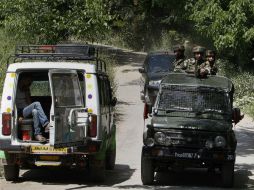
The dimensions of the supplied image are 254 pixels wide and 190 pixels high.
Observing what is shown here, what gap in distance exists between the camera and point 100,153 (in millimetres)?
11117

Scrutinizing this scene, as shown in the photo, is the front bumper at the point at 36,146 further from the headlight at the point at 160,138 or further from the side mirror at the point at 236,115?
the side mirror at the point at 236,115

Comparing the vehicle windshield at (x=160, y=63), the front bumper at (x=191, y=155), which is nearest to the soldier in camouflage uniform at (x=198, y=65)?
the front bumper at (x=191, y=155)

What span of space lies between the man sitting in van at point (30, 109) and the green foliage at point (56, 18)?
10.2m

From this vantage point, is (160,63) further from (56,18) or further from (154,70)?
(56,18)

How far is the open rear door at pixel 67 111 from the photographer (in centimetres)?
1039

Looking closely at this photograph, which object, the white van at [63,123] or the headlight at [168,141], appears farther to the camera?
the headlight at [168,141]

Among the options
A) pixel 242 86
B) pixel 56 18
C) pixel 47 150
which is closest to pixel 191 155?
pixel 47 150

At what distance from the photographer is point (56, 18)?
21.8 m

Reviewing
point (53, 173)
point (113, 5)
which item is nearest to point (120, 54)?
point (113, 5)

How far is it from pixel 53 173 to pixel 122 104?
12.0m

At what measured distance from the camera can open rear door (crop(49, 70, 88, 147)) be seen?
10.4 m

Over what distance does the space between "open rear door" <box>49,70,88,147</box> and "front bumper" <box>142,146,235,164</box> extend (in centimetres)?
129

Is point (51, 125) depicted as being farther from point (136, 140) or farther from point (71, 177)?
point (136, 140)

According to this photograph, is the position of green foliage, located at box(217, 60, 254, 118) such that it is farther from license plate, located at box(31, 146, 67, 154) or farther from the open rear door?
license plate, located at box(31, 146, 67, 154)
